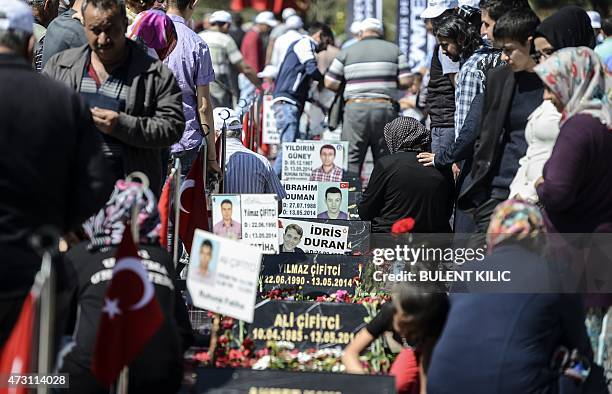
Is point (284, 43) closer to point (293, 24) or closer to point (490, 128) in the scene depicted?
point (293, 24)

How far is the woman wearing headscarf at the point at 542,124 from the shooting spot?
684 centimetres

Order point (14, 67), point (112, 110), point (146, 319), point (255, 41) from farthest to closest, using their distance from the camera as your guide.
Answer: point (255, 41)
point (112, 110)
point (146, 319)
point (14, 67)

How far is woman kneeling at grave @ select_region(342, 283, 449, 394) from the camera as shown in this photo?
5.68 metres

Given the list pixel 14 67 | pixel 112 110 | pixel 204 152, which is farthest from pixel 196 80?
pixel 14 67

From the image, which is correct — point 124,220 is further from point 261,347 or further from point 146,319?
point 261,347

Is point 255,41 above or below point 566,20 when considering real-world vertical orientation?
above

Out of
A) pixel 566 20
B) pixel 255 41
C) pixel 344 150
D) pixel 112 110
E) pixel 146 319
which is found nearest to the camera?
pixel 146 319

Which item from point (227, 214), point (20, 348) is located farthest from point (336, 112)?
point (20, 348)

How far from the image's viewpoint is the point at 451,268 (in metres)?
7.61

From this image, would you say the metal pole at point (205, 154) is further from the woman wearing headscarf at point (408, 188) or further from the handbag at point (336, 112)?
the handbag at point (336, 112)

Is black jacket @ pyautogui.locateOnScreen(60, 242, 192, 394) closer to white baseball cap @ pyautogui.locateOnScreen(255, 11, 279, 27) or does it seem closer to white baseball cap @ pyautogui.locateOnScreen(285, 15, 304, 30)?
white baseball cap @ pyautogui.locateOnScreen(285, 15, 304, 30)

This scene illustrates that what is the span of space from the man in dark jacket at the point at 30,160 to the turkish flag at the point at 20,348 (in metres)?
0.16

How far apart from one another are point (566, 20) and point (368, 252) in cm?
216

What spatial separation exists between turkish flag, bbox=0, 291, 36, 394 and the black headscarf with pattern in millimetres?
4657
